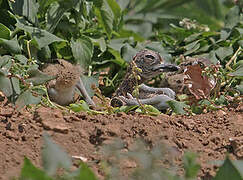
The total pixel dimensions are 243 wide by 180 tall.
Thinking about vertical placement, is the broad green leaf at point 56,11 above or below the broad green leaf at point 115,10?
above

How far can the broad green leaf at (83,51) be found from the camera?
19.5 ft

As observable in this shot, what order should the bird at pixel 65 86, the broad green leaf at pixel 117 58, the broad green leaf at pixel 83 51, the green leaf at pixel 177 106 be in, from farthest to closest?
1. the broad green leaf at pixel 117 58
2. the broad green leaf at pixel 83 51
3. the bird at pixel 65 86
4. the green leaf at pixel 177 106

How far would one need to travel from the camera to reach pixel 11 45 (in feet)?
17.7

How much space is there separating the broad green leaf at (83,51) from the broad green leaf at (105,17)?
1.05ft

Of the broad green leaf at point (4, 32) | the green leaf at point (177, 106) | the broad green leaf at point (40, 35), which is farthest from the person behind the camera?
the broad green leaf at point (40, 35)

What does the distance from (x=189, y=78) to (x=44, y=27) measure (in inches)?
59.2

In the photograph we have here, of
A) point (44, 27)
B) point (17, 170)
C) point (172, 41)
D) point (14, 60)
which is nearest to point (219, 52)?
point (172, 41)

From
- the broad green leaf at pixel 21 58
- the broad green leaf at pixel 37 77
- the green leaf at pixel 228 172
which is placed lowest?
the broad green leaf at pixel 21 58

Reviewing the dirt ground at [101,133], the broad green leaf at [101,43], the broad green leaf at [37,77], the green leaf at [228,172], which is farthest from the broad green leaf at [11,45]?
the green leaf at [228,172]

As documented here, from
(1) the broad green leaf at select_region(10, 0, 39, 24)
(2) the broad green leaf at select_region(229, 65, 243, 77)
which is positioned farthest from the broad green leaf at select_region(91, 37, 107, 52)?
(2) the broad green leaf at select_region(229, 65, 243, 77)

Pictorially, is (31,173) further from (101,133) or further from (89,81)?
(89,81)

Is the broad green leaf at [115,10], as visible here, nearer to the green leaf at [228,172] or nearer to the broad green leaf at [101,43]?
the broad green leaf at [101,43]

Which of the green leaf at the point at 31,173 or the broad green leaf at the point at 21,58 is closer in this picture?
the green leaf at the point at 31,173

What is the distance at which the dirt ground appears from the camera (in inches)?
158
